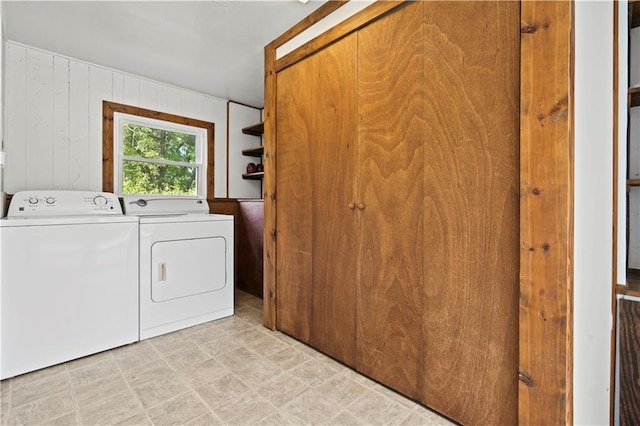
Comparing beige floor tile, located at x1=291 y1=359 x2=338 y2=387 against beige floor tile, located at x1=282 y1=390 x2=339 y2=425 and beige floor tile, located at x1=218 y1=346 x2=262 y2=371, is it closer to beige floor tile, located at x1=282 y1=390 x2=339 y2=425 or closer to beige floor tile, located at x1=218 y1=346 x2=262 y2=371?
beige floor tile, located at x1=282 y1=390 x2=339 y2=425

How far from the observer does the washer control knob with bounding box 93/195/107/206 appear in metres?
2.45

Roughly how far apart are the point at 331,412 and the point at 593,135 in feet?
5.30

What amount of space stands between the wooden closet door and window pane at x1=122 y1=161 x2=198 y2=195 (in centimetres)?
252

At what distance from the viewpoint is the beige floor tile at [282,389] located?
5.09 feet

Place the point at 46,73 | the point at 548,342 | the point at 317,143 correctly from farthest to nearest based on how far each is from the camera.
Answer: the point at 46,73
the point at 317,143
the point at 548,342

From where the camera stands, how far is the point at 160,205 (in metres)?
2.73

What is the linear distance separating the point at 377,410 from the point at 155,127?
3.31 m

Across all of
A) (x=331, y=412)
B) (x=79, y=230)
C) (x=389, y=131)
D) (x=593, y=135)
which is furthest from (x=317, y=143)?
(x=79, y=230)

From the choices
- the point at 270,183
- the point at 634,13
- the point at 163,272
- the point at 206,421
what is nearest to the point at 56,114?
the point at 163,272

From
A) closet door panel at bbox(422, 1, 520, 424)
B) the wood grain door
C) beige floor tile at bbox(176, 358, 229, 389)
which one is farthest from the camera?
the wood grain door

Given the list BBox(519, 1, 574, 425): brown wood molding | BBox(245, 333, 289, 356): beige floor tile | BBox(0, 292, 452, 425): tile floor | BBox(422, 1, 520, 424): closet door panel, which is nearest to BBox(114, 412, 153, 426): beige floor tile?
BBox(0, 292, 452, 425): tile floor

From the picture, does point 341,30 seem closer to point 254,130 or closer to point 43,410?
point 254,130

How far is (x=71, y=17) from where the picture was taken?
2074mm

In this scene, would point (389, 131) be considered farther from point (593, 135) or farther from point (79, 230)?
point (79, 230)
